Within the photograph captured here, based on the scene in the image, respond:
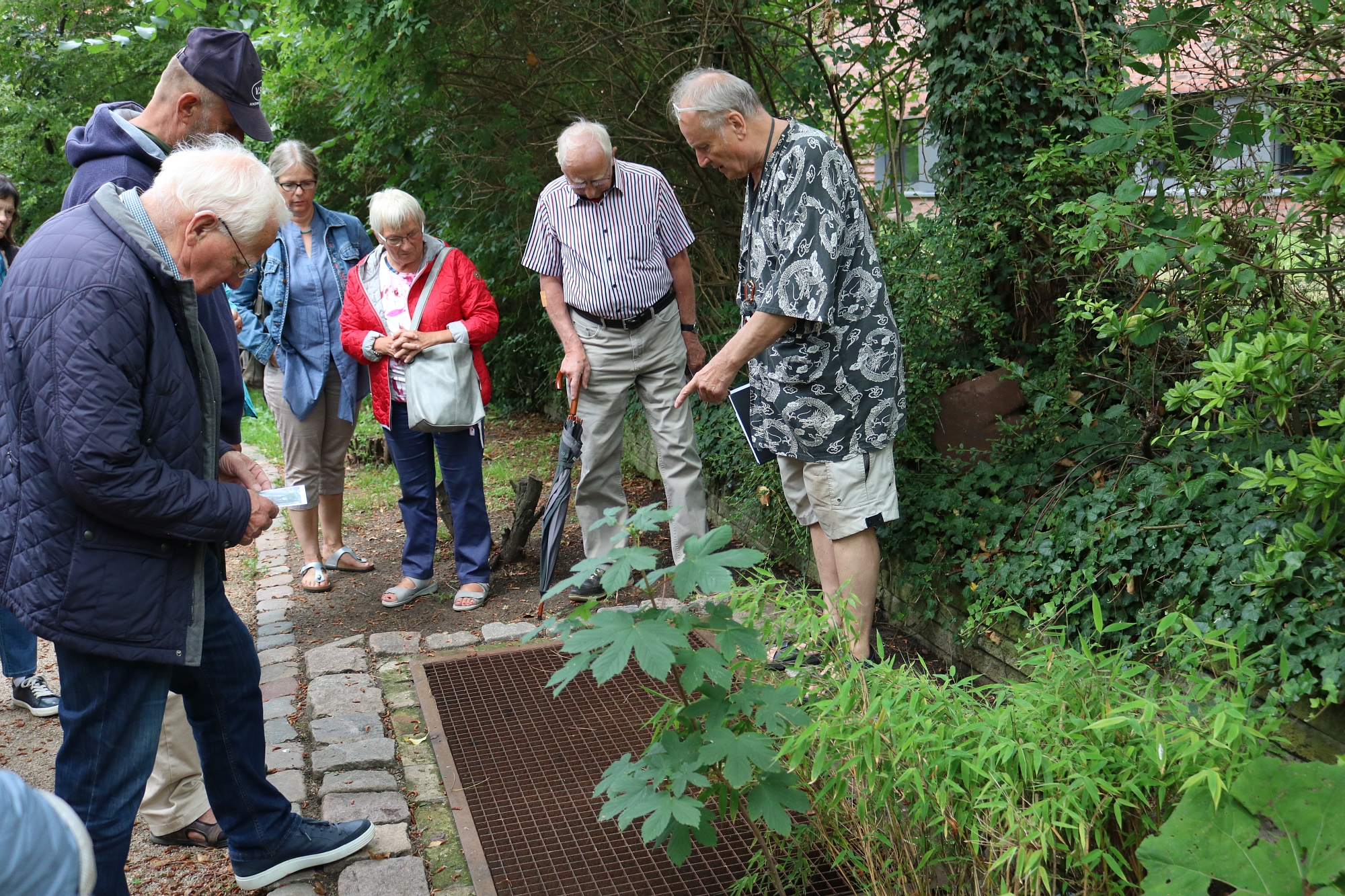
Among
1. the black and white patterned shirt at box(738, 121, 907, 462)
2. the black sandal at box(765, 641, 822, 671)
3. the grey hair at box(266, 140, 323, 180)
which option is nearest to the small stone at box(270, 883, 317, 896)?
the black sandal at box(765, 641, 822, 671)

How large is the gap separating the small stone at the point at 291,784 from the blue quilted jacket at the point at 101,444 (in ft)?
3.79

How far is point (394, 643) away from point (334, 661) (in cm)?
30

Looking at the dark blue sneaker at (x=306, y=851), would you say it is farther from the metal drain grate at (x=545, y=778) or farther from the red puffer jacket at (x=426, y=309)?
the red puffer jacket at (x=426, y=309)

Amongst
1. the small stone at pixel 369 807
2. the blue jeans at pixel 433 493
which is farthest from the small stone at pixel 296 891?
the blue jeans at pixel 433 493

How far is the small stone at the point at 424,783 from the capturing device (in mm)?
3477

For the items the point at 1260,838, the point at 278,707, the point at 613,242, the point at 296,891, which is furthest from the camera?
the point at 613,242

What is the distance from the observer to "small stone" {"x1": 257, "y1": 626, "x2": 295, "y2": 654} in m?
4.85

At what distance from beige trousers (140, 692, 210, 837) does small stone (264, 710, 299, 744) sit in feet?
1.77

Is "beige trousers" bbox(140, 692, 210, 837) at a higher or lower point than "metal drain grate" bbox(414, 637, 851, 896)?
higher

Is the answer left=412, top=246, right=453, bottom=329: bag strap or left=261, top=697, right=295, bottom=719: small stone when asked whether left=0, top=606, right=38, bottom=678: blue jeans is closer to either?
left=261, top=697, right=295, bottom=719: small stone

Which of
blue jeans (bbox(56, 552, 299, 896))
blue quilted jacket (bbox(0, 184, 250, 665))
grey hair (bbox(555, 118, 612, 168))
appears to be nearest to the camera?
blue quilted jacket (bbox(0, 184, 250, 665))

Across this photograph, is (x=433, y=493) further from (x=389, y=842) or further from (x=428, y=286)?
(x=389, y=842)

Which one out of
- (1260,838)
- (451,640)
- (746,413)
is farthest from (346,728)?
(1260,838)

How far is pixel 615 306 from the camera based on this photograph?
16.2 feet
